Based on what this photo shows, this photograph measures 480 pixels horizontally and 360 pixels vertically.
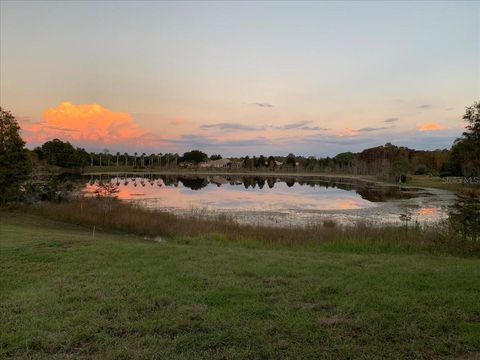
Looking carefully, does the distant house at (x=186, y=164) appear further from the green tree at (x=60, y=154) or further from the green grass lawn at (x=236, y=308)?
the green grass lawn at (x=236, y=308)

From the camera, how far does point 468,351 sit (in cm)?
441

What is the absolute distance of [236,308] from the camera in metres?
5.48

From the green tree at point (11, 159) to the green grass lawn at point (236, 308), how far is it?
73.6 feet

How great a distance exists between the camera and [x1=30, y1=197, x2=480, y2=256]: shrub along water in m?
12.7

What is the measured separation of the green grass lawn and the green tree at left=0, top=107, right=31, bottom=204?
22.4m

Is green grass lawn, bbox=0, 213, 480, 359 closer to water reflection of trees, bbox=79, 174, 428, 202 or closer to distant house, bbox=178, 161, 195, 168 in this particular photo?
water reflection of trees, bbox=79, 174, 428, 202

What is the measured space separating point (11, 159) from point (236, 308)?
29.5 meters

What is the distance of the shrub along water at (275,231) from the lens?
41.7ft

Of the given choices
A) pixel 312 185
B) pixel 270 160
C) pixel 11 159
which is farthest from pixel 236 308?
pixel 270 160

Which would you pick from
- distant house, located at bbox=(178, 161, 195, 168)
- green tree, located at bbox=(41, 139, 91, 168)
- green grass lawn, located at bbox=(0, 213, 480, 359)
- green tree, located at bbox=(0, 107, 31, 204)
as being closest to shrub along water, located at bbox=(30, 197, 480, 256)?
green tree, located at bbox=(0, 107, 31, 204)

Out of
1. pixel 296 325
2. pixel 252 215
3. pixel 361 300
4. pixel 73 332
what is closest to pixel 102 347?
pixel 73 332

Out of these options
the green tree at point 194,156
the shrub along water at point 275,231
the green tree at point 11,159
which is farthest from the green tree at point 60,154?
the shrub along water at point 275,231

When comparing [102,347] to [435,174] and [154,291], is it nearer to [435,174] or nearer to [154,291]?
[154,291]

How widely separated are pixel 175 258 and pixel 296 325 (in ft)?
14.2
